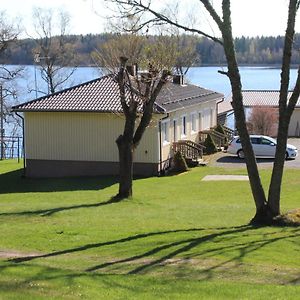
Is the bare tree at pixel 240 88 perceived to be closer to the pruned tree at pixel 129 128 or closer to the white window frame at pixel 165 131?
the pruned tree at pixel 129 128

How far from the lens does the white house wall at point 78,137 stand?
1294 inches

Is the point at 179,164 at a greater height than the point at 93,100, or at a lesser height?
lesser

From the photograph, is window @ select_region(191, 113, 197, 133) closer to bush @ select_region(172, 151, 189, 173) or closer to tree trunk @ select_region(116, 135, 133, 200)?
bush @ select_region(172, 151, 189, 173)

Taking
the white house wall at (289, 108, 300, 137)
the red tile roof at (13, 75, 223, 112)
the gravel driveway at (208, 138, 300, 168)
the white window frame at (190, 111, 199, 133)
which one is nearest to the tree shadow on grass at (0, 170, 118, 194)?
the red tile roof at (13, 75, 223, 112)

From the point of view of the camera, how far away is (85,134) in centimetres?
3359

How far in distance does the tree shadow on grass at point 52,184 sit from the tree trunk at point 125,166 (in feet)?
19.4

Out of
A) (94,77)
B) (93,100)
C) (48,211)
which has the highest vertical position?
(94,77)

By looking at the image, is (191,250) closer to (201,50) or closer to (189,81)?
(189,81)

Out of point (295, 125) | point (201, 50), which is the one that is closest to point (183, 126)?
point (295, 125)

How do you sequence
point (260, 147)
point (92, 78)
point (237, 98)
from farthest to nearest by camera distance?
1. point (92, 78)
2. point (260, 147)
3. point (237, 98)

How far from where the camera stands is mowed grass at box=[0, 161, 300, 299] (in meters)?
8.94

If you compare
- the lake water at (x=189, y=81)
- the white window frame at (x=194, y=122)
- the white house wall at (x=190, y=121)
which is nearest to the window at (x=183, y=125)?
the white house wall at (x=190, y=121)

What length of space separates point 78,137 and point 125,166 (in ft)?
35.3

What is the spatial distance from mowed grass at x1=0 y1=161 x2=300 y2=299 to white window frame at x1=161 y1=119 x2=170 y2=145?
988cm
